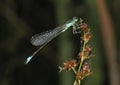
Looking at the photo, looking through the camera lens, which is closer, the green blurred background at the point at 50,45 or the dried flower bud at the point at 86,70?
the dried flower bud at the point at 86,70

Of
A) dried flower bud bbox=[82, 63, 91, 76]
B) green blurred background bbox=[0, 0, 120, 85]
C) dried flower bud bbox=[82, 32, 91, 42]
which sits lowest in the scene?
green blurred background bbox=[0, 0, 120, 85]

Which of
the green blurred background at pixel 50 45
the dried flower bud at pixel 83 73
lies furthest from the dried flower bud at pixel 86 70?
the green blurred background at pixel 50 45

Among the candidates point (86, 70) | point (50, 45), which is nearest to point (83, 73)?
point (86, 70)

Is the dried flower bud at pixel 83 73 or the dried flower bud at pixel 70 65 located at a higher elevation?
the dried flower bud at pixel 70 65

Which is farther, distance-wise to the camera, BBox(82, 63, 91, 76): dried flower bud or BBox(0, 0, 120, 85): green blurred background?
BBox(0, 0, 120, 85): green blurred background

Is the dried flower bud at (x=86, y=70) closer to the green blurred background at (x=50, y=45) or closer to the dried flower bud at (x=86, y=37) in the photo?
the dried flower bud at (x=86, y=37)

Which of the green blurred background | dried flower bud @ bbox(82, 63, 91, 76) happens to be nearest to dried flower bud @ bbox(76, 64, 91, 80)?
dried flower bud @ bbox(82, 63, 91, 76)

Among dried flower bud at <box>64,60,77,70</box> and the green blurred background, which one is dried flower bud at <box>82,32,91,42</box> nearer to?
dried flower bud at <box>64,60,77,70</box>

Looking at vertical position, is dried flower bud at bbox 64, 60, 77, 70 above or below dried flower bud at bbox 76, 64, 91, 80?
above

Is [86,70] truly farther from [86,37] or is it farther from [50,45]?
[50,45]

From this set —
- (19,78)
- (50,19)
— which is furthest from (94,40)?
(19,78)
